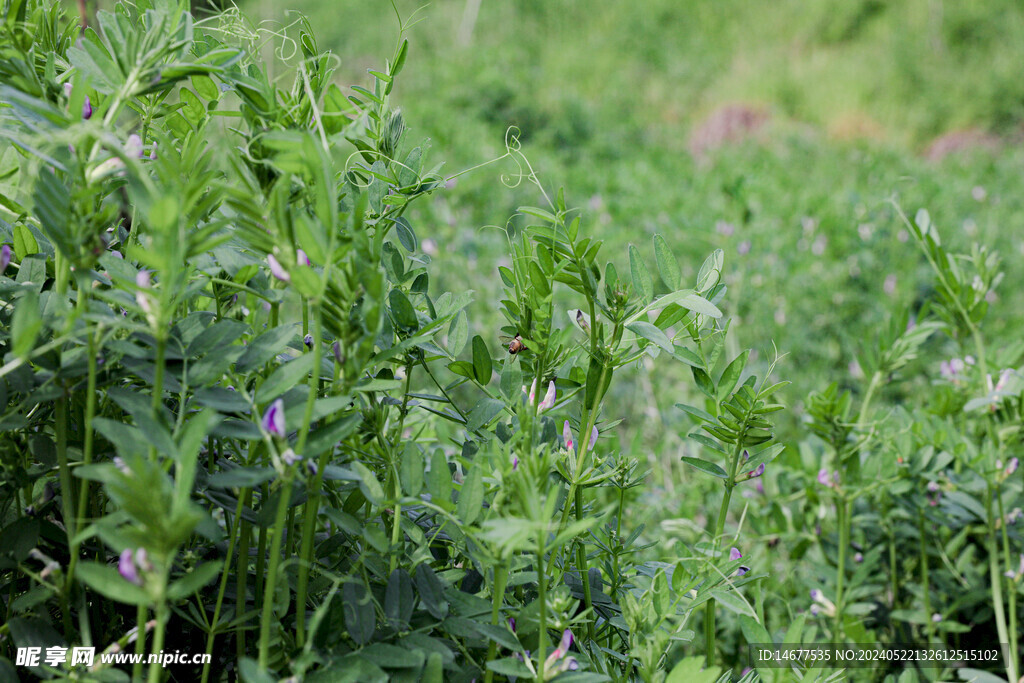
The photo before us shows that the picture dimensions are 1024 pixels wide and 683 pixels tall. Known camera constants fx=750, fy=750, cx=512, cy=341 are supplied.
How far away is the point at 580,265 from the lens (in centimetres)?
67

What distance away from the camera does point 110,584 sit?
0.43 metres

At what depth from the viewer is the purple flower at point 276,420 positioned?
20.1 inches

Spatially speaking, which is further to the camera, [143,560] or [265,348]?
[265,348]

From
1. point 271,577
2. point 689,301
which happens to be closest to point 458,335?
point 689,301

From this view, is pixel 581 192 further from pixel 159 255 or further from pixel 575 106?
pixel 159 255

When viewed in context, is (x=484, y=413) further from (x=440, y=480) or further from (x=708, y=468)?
(x=708, y=468)

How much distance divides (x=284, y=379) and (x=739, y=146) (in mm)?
6805

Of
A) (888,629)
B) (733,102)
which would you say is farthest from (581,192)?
(733,102)

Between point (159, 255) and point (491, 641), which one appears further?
point (491, 641)

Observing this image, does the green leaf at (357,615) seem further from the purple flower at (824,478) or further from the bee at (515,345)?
the purple flower at (824,478)

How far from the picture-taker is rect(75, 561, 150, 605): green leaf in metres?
0.42

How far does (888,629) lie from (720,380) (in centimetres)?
85

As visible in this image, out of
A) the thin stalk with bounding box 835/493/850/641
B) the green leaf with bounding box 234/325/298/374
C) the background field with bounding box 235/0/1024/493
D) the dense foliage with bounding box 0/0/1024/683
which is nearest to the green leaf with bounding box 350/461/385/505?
the dense foliage with bounding box 0/0/1024/683

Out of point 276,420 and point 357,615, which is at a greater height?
point 276,420
